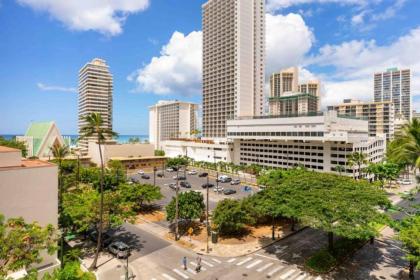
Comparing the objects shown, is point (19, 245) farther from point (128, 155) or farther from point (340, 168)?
point (128, 155)

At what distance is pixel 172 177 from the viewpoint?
3430 inches

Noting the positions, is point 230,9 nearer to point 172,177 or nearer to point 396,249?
point 172,177

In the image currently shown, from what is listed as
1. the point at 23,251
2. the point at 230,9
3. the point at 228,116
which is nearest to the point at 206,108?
the point at 228,116

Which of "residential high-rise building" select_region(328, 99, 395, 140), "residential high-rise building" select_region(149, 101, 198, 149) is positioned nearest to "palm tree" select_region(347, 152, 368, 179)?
"residential high-rise building" select_region(328, 99, 395, 140)

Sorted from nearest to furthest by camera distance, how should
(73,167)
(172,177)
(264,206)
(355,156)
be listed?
1. (264,206)
2. (355,156)
3. (73,167)
4. (172,177)

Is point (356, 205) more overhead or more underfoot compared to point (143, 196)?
more overhead

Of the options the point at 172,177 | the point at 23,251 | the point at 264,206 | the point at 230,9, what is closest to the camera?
the point at 23,251

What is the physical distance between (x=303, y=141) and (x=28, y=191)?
249ft

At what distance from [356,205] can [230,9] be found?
119 metres

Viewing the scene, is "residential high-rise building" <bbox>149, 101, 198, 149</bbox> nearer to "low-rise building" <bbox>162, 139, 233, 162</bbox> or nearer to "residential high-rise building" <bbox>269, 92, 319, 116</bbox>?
"low-rise building" <bbox>162, 139, 233, 162</bbox>

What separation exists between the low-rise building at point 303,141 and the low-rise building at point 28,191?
2747 inches

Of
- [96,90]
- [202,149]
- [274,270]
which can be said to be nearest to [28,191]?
[274,270]

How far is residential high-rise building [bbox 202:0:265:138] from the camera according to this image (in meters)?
120

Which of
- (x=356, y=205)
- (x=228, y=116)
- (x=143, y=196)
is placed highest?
(x=228, y=116)
